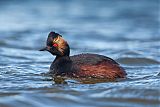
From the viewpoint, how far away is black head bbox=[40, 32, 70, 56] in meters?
13.1

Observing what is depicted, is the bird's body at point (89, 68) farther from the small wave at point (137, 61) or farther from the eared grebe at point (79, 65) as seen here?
the small wave at point (137, 61)

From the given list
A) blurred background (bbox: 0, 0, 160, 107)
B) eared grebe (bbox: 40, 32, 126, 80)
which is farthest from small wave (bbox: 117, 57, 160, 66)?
eared grebe (bbox: 40, 32, 126, 80)

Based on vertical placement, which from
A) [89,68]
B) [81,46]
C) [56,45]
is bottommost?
[89,68]

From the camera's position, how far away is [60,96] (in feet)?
36.8

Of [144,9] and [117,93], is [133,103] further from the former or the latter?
[144,9]

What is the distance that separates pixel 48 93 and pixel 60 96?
14.8 inches

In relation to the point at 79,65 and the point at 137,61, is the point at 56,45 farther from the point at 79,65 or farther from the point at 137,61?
the point at 137,61

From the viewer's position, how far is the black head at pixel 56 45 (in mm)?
13102

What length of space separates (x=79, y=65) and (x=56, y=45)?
0.81 m

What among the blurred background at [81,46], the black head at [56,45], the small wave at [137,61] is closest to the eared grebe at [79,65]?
the black head at [56,45]

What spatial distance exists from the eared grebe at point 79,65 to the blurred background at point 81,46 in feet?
1.06

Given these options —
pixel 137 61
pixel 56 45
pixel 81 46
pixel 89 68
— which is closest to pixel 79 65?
pixel 89 68

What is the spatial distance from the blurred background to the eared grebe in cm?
32

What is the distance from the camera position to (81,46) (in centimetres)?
2030
